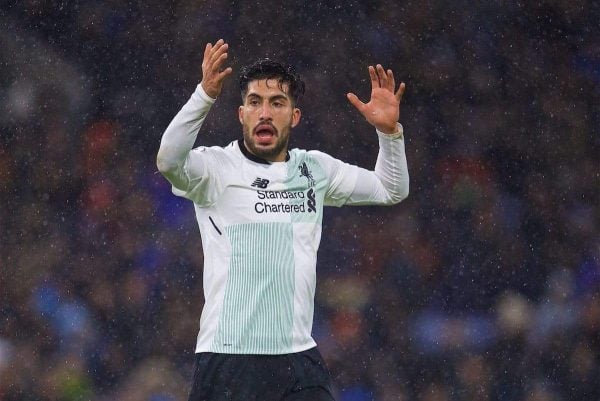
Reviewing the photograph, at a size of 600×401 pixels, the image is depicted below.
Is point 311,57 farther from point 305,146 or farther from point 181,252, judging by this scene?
point 181,252

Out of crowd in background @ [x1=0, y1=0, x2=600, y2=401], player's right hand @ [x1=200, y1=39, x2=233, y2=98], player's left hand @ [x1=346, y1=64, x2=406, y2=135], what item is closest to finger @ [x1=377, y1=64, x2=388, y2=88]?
player's left hand @ [x1=346, y1=64, x2=406, y2=135]

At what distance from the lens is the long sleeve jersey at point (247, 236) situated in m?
3.43

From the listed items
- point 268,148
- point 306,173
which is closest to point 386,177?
point 306,173

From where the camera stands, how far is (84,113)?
6.75 metres

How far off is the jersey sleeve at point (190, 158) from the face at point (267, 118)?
0.53ft

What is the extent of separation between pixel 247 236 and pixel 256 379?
1.44ft

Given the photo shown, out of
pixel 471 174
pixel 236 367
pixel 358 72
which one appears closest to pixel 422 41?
pixel 358 72

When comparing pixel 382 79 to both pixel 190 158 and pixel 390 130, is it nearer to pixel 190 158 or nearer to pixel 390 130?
pixel 390 130

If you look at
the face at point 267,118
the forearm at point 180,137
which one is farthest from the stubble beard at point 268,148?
the forearm at point 180,137

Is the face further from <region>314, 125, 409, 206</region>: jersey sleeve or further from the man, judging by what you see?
<region>314, 125, 409, 206</region>: jersey sleeve

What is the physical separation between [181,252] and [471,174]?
1788mm

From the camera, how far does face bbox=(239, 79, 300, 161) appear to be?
143 inches

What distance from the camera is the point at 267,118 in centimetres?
363

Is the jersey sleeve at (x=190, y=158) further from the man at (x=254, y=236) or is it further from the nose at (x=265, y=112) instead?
the nose at (x=265, y=112)
